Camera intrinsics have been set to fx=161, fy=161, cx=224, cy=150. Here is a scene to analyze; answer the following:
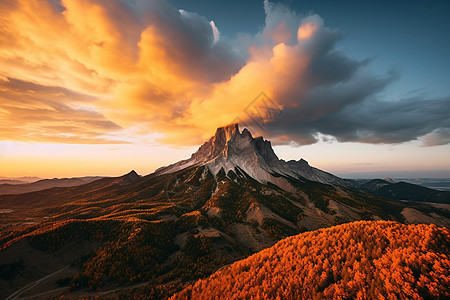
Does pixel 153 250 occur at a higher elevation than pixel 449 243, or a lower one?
lower

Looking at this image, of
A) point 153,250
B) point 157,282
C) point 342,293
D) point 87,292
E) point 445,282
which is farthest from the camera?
point 153,250

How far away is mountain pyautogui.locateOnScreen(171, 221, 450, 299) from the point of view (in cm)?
1619

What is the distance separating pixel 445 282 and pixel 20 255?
139762 mm

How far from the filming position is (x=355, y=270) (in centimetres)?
2033

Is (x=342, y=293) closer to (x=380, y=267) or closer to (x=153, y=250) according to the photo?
(x=380, y=267)

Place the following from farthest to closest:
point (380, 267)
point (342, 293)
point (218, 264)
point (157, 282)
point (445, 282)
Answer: point (218, 264) < point (157, 282) < point (380, 267) < point (342, 293) < point (445, 282)

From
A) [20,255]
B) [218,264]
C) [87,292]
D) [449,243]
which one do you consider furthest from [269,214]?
[20,255]

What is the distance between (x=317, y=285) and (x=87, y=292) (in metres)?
90.3

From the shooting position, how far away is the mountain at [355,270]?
53.1 ft

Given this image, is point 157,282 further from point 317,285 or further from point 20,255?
point 317,285

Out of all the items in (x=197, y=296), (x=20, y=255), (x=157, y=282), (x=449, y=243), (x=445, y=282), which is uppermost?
(x=449, y=243)

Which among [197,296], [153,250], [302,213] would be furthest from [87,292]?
[302,213]

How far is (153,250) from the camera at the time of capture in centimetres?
9394

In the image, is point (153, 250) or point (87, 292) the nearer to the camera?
point (87, 292)
